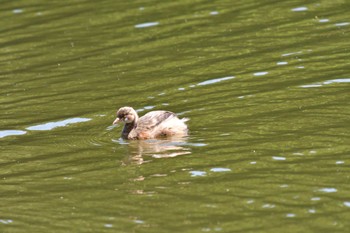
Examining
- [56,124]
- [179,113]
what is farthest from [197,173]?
[56,124]

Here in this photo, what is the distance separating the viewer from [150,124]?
15055mm

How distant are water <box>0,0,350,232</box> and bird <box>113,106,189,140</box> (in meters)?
0.22

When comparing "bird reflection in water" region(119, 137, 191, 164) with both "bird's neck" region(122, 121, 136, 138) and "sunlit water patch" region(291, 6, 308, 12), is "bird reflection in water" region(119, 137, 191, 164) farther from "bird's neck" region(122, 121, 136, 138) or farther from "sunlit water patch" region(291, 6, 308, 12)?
"sunlit water patch" region(291, 6, 308, 12)

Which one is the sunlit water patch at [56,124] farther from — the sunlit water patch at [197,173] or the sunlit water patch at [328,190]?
the sunlit water patch at [328,190]

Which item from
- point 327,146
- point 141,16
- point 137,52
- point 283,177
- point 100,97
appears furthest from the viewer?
point 141,16

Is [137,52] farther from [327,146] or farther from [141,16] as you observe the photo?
[327,146]

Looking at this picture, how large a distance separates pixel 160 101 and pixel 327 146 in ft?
14.2

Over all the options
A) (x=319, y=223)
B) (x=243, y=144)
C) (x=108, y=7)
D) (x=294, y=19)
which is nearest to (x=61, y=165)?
(x=243, y=144)

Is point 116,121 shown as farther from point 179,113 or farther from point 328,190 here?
point 328,190

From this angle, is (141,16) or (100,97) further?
(141,16)

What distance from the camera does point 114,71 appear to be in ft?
62.5

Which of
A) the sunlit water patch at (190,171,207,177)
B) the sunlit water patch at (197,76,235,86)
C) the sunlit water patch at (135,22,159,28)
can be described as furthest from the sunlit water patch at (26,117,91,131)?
the sunlit water patch at (135,22,159,28)

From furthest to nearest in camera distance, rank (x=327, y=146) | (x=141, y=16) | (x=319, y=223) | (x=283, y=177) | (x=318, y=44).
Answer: (x=141, y=16) < (x=318, y=44) < (x=327, y=146) < (x=283, y=177) < (x=319, y=223)

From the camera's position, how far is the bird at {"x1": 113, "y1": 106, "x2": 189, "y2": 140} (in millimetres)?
14680
